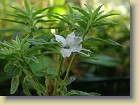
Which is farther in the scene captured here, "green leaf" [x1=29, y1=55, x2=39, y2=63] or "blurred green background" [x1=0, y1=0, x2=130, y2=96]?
"blurred green background" [x1=0, y1=0, x2=130, y2=96]

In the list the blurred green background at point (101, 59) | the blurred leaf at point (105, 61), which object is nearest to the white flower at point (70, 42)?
the blurred green background at point (101, 59)

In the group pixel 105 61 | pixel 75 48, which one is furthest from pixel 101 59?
pixel 75 48

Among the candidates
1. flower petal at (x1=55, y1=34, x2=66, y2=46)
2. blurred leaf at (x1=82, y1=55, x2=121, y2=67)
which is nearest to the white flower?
flower petal at (x1=55, y1=34, x2=66, y2=46)

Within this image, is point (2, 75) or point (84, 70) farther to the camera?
point (84, 70)

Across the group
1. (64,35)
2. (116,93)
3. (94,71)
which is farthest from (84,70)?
(64,35)

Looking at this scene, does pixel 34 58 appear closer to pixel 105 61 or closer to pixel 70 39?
pixel 70 39

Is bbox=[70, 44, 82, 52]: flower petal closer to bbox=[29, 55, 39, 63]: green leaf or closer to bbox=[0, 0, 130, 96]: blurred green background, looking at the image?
bbox=[29, 55, 39, 63]: green leaf

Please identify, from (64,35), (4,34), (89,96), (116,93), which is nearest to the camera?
(64,35)

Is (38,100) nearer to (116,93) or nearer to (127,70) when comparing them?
(116,93)
